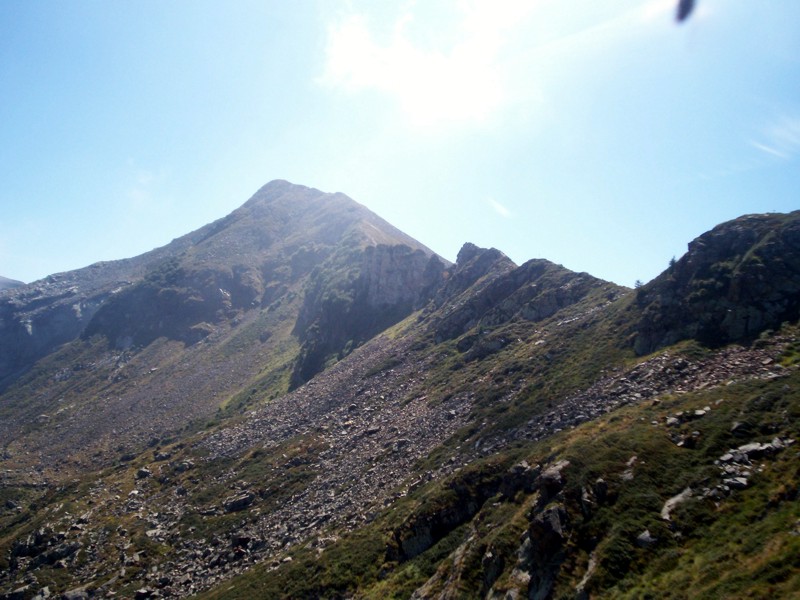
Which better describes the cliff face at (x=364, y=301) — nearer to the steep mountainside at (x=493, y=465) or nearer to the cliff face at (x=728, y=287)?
the steep mountainside at (x=493, y=465)

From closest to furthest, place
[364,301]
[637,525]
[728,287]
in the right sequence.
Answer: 1. [637,525]
2. [728,287]
3. [364,301]

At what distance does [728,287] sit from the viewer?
193 ft

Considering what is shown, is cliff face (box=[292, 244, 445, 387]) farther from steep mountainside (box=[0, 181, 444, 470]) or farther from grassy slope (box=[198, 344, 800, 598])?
grassy slope (box=[198, 344, 800, 598])

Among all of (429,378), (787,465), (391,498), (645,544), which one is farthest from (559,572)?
(429,378)

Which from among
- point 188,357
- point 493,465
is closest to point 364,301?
point 188,357

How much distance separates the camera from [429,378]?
83.4 m

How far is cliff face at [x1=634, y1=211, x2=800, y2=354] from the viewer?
174 ft

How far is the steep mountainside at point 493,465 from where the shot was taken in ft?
90.5

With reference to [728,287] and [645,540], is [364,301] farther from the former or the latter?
[645,540]

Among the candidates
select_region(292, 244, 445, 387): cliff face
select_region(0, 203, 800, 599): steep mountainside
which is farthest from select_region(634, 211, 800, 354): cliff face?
select_region(292, 244, 445, 387): cliff face

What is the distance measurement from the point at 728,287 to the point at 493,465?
37.7 meters

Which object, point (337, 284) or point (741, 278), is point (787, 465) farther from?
point (337, 284)

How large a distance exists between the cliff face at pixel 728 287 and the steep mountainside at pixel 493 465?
0.26m

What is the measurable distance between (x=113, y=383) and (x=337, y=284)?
7820cm
